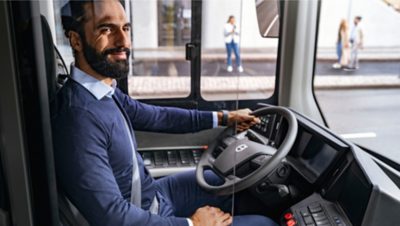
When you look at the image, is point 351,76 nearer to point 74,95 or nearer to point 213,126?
point 213,126

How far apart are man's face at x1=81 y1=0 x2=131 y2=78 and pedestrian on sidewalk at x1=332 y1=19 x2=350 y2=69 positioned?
1850 millimetres

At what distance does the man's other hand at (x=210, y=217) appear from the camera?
1.36m

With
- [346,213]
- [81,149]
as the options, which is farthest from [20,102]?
[346,213]

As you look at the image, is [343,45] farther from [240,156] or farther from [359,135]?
[240,156]

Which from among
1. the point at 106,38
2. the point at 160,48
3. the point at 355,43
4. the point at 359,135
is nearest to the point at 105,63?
the point at 106,38

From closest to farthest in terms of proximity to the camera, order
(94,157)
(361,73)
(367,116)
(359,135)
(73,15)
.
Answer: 1. (73,15)
2. (94,157)
3. (359,135)
4. (367,116)
5. (361,73)

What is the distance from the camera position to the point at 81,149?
3.60 ft

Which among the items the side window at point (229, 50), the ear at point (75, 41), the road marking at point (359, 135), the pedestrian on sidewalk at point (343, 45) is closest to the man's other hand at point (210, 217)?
the side window at point (229, 50)

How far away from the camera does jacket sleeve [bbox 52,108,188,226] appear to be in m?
1.06

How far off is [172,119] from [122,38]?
1.88ft

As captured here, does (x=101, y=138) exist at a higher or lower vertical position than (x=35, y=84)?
lower

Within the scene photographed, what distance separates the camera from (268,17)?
6.17 ft

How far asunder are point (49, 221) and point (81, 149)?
20 centimetres

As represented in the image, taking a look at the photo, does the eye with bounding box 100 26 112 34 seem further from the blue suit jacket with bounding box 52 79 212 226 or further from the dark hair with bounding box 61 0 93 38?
the blue suit jacket with bounding box 52 79 212 226
